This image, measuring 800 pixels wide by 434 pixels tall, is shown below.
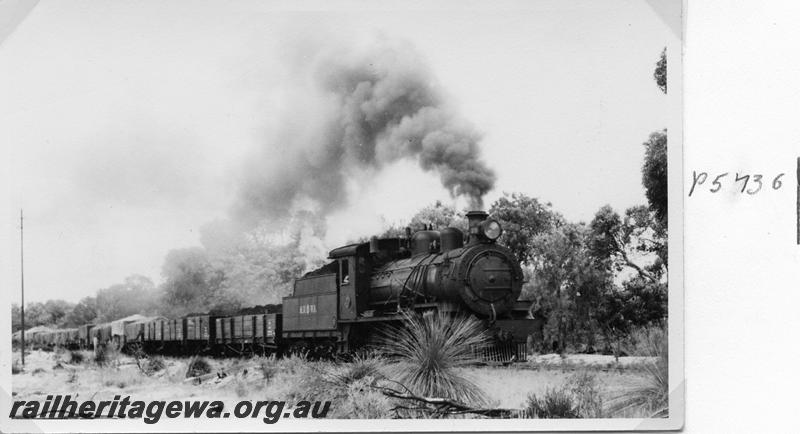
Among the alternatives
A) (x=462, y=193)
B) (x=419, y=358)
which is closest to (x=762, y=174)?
(x=462, y=193)

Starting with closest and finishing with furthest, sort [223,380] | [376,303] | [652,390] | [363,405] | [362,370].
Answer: [652,390] < [363,405] < [362,370] < [223,380] < [376,303]

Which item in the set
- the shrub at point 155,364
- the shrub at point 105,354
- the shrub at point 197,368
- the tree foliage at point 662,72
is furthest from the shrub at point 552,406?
the shrub at point 105,354

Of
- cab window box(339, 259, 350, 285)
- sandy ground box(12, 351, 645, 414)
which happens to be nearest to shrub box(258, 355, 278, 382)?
sandy ground box(12, 351, 645, 414)

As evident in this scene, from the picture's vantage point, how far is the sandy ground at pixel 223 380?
994 cm

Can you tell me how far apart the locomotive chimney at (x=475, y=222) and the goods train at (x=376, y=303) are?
1 cm

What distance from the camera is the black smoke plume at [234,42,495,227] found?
10.6 meters

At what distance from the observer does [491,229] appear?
11352 mm

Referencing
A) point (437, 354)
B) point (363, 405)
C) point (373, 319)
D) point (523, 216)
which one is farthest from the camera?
point (373, 319)

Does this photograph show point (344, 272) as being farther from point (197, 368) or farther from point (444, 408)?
point (444, 408)

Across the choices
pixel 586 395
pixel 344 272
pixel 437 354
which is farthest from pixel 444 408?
pixel 344 272

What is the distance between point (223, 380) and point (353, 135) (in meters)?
3.72

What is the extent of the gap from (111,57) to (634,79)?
656cm

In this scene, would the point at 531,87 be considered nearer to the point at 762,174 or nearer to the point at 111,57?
the point at 762,174

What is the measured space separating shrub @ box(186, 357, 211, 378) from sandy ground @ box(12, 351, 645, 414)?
0.39 ft
